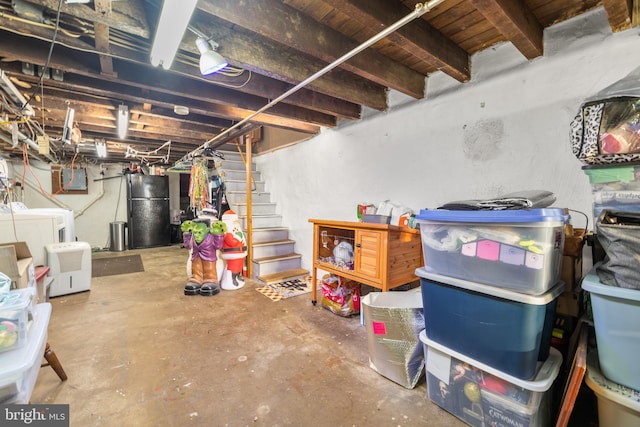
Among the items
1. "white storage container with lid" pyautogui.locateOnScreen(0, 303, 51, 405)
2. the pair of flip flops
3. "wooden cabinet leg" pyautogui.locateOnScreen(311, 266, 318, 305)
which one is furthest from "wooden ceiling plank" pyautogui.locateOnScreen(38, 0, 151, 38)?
the pair of flip flops

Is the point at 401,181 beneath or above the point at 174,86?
beneath

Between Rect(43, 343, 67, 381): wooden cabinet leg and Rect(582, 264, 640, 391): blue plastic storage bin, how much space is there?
9.37 feet

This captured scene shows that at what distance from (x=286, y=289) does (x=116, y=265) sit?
12.0 ft

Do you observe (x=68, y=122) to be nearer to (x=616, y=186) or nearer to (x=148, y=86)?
(x=148, y=86)

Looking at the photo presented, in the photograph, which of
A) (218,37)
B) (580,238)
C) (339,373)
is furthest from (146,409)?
(580,238)

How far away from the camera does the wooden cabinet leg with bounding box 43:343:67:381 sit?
65.3 inches

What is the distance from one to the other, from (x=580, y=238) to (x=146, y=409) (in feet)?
8.56

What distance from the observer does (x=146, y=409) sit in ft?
5.03

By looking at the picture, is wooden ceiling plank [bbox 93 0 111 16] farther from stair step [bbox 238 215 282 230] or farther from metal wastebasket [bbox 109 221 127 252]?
metal wastebasket [bbox 109 221 127 252]

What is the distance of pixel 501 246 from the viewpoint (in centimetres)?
127

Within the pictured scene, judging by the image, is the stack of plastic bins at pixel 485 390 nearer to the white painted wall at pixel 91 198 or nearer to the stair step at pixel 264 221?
the stair step at pixel 264 221

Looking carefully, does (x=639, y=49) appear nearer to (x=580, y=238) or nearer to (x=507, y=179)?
(x=507, y=179)

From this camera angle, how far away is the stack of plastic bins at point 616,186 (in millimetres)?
1133

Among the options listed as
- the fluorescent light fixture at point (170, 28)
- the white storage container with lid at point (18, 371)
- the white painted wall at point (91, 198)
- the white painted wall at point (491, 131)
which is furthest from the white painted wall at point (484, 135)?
the white painted wall at point (91, 198)
